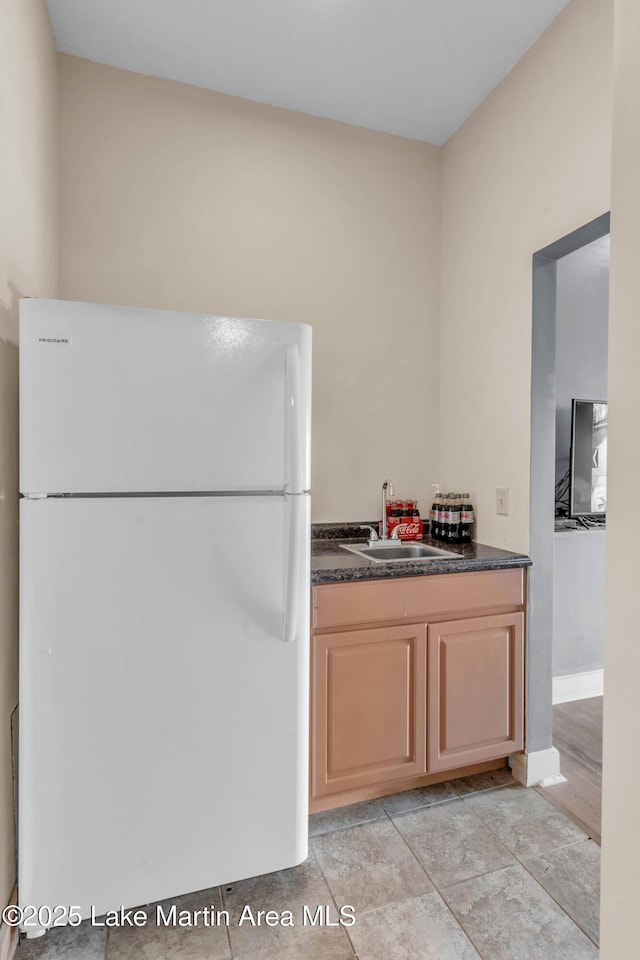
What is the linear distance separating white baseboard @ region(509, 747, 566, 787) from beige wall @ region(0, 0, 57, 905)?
1.76 meters

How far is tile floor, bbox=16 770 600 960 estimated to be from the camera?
1.36m

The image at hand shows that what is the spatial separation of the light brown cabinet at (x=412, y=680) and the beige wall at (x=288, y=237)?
70 centimetres

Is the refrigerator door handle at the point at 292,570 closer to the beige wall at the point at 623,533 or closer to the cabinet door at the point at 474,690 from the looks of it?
the cabinet door at the point at 474,690

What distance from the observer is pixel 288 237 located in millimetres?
2355

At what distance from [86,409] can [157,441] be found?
187 mm

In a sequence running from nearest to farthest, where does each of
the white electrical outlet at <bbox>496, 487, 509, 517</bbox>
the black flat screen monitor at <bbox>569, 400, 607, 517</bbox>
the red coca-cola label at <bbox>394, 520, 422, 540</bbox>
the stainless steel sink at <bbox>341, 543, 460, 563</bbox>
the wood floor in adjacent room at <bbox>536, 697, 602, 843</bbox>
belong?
1. the wood floor in adjacent room at <bbox>536, 697, 602, 843</bbox>
2. the white electrical outlet at <bbox>496, 487, 509, 517</bbox>
3. the stainless steel sink at <bbox>341, 543, 460, 563</bbox>
4. the red coca-cola label at <bbox>394, 520, 422, 540</bbox>
5. the black flat screen monitor at <bbox>569, 400, 607, 517</bbox>

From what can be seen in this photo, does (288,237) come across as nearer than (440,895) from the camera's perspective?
No

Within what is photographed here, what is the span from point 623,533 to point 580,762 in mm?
1986

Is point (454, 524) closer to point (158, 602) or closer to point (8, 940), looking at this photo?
point (158, 602)

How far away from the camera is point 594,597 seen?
2.83 meters

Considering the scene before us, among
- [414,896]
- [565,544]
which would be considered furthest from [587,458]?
[414,896]

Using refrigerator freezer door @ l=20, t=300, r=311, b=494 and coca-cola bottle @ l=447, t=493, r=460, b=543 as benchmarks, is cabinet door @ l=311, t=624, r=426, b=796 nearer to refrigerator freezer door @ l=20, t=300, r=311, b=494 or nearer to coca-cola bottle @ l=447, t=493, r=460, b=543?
coca-cola bottle @ l=447, t=493, r=460, b=543

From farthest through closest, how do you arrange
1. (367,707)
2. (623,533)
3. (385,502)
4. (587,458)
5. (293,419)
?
1. (587,458)
2. (385,502)
3. (367,707)
4. (293,419)
5. (623,533)


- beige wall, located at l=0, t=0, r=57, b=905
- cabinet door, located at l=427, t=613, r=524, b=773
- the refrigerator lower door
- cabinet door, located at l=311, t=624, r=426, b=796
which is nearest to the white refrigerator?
the refrigerator lower door
